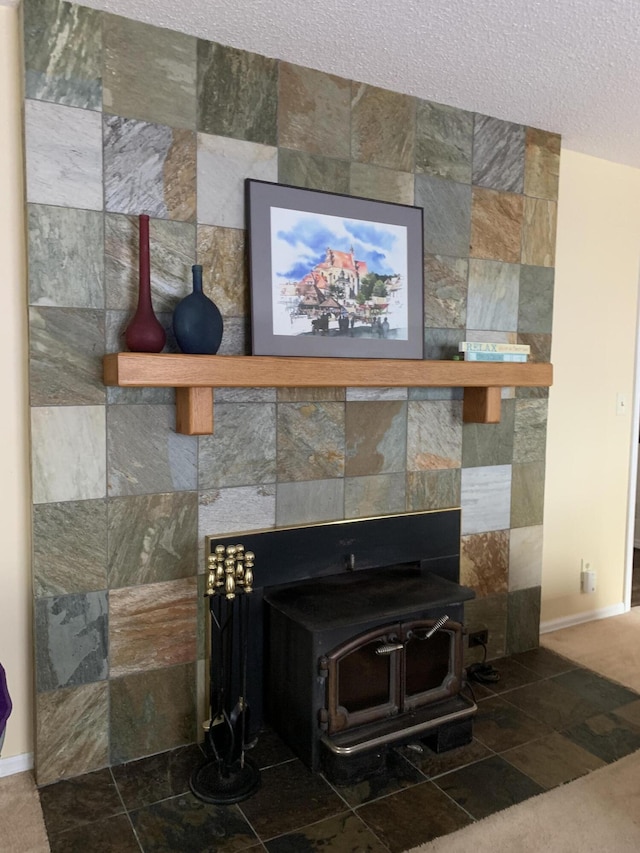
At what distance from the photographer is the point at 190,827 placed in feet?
6.35

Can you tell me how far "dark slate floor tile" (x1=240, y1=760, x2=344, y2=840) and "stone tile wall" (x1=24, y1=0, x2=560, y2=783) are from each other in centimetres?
38

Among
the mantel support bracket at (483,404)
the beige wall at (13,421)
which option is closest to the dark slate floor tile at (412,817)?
the beige wall at (13,421)

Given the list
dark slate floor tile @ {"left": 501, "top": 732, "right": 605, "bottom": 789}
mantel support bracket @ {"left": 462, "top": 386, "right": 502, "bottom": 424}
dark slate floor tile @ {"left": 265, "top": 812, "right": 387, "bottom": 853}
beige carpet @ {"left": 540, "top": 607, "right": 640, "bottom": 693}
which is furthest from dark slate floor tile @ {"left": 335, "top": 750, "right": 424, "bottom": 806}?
mantel support bracket @ {"left": 462, "top": 386, "right": 502, "bottom": 424}

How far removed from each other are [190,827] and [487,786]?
931 millimetres

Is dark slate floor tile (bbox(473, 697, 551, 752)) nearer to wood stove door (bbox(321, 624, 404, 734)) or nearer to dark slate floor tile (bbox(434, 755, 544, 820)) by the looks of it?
dark slate floor tile (bbox(434, 755, 544, 820))

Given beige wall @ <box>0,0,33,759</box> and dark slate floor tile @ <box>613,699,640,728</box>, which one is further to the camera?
dark slate floor tile @ <box>613,699,640,728</box>

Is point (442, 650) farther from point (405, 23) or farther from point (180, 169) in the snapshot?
point (405, 23)

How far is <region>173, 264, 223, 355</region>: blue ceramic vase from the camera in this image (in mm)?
2092

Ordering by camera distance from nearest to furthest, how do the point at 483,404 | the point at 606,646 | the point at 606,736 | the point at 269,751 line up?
1. the point at 269,751
2. the point at 606,736
3. the point at 483,404
4. the point at 606,646

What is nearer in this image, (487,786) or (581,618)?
(487,786)

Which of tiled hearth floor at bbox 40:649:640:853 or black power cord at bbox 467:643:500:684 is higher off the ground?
black power cord at bbox 467:643:500:684

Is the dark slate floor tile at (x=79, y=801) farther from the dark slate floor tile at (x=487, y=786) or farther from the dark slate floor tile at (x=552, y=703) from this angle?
the dark slate floor tile at (x=552, y=703)

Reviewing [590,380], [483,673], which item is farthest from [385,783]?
[590,380]

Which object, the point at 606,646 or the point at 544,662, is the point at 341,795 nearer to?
the point at 544,662
